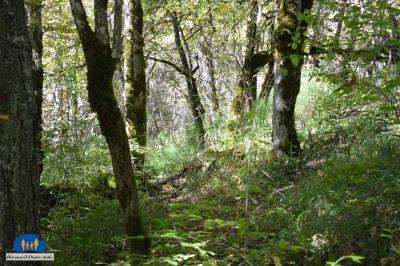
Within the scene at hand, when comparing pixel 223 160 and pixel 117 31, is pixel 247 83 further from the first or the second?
pixel 117 31

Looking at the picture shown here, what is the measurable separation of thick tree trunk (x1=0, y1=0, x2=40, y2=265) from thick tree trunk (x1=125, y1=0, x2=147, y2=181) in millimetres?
4853

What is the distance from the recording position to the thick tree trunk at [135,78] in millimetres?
7500

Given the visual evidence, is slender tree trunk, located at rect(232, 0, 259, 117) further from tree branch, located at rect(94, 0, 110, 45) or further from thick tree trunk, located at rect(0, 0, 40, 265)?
thick tree trunk, located at rect(0, 0, 40, 265)

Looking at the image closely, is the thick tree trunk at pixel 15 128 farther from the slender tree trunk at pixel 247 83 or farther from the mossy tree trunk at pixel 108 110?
the slender tree trunk at pixel 247 83

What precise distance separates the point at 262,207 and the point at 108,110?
6.90 ft

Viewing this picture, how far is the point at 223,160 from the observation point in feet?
21.4

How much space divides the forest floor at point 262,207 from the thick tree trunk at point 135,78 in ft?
3.79

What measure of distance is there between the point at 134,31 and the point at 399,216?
6078 mm

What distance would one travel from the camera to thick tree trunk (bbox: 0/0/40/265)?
2.46 m

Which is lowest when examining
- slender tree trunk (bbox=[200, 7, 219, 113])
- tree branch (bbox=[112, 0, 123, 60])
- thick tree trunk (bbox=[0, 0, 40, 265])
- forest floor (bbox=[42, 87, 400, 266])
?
forest floor (bbox=[42, 87, 400, 266])

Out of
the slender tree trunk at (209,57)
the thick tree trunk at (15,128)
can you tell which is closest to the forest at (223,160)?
the thick tree trunk at (15,128)

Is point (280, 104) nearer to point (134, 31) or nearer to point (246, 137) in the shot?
point (246, 137)

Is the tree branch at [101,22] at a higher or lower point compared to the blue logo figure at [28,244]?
higher

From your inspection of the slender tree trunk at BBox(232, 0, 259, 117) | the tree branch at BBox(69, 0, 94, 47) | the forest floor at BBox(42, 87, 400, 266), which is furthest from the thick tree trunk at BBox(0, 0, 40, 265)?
the slender tree trunk at BBox(232, 0, 259, 117)
